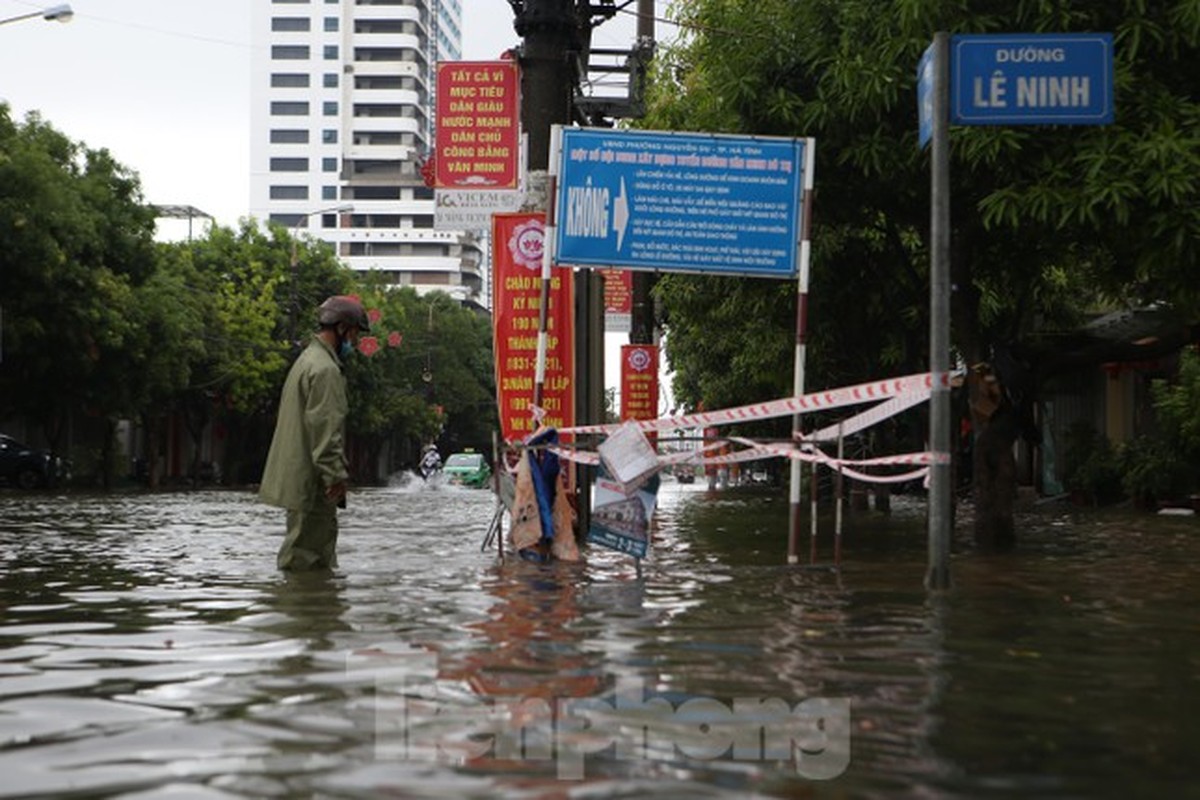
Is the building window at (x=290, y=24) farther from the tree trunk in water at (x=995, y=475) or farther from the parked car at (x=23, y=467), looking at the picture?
the tree trunk in water at (x=995, y=475)

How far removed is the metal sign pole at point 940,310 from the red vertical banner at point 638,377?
746 inches

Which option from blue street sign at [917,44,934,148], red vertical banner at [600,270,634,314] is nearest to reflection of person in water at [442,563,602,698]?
Answer: blue street sign at [917,44,934,148]

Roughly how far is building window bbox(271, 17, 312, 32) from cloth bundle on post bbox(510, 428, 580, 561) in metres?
135

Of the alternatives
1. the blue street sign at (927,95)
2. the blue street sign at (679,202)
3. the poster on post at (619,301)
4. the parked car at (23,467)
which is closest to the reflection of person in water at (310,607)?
the blue street sign at (679,202)

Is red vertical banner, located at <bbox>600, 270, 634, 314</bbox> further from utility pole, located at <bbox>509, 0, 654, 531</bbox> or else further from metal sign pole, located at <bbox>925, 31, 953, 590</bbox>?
metal sign pole, located at <bbox>925, 31, 953, 590</bbox>

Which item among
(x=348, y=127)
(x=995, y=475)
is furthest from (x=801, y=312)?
(x=348, y=127)

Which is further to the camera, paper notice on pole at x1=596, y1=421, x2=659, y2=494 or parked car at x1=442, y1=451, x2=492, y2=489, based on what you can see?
parked car at x1=442, y1=451, x2=492, y2=489

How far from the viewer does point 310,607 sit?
9680mm

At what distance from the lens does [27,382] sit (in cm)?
4256

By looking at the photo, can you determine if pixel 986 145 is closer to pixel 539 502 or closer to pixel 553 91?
pixel 539 502

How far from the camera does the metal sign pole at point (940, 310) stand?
10609mm

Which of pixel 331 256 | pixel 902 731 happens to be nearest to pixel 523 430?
pixel 902 731

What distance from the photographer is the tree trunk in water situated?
53.3 feet

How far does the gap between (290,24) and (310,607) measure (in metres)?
139
